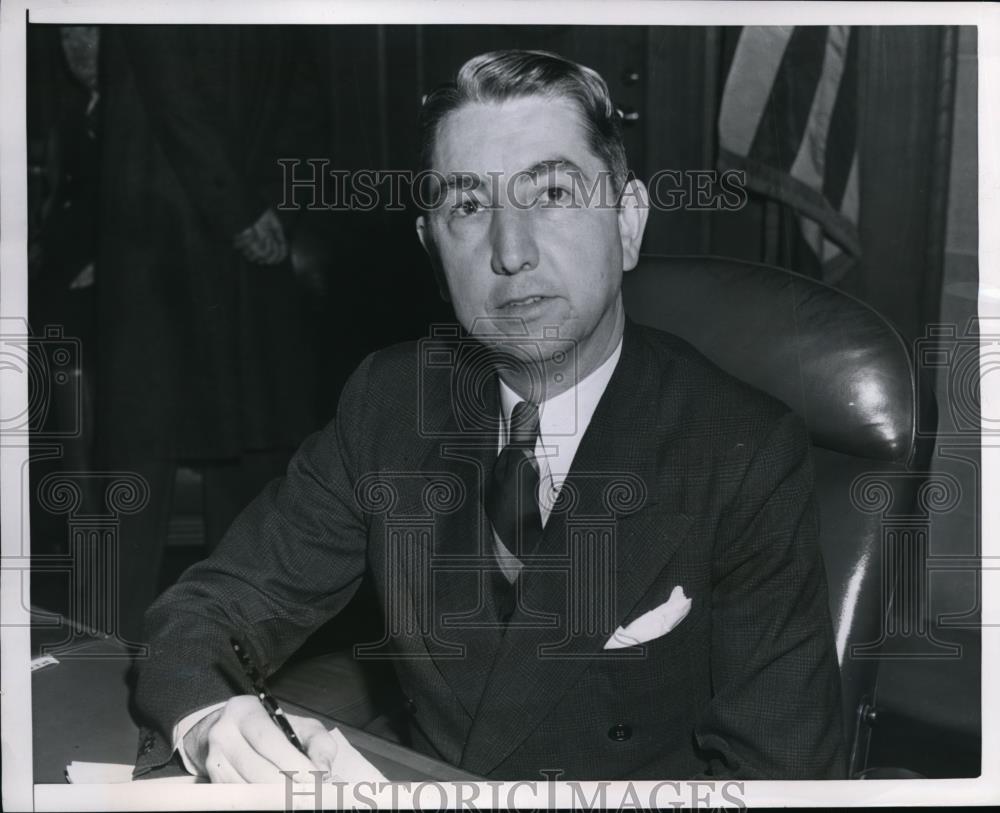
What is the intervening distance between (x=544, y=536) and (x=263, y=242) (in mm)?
593

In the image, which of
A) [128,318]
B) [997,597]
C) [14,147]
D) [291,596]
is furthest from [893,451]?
[14,147]

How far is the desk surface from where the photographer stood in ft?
3.70

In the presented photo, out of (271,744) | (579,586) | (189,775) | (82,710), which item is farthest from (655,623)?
(82,710)

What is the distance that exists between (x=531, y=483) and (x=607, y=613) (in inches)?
7.1

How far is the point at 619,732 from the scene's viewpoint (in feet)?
3.80

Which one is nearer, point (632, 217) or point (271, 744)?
point (271, 744)

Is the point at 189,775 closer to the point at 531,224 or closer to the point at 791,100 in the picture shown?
the point at 531,224

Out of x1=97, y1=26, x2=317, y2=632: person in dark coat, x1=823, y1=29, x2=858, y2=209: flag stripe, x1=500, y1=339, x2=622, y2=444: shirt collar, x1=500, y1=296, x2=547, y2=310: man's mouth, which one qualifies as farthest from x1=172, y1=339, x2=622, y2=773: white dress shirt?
x1=823, y1=29, x2=858, y2=209: flag stripe

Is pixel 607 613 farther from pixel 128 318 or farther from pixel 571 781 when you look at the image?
pixel 128 318

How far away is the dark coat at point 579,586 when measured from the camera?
3.73 ft

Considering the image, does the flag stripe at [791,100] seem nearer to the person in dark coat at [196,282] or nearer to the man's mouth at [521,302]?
the man's mouth at [521,302]

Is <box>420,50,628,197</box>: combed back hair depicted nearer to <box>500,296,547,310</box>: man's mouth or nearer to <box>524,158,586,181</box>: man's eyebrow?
<box>524,158,586,181</box>: man's eyebrow

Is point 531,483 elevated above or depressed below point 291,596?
above

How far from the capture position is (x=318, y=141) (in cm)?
133
